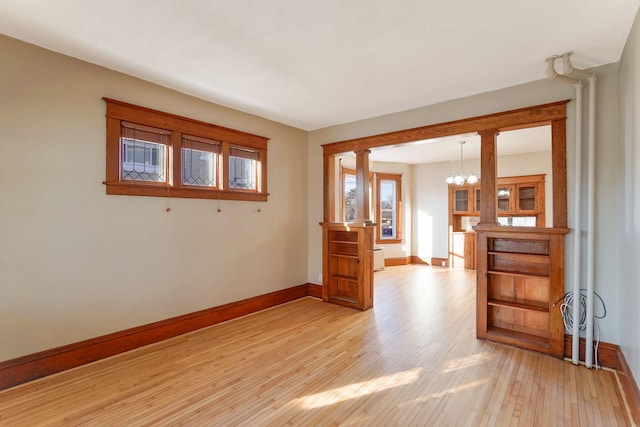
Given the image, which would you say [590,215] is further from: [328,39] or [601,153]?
[328,39]

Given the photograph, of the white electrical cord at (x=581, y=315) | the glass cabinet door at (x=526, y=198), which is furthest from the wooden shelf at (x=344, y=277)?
the glass cabinet door at (x=526, y=198)

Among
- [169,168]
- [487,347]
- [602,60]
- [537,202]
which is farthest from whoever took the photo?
[537,202]

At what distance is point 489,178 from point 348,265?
233 cm

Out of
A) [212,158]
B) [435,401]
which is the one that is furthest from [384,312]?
[212,158]

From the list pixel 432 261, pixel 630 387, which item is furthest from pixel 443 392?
pixel 432 261

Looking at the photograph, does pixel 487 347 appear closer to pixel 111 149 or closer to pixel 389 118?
pixel 389 118

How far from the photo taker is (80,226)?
2.70m

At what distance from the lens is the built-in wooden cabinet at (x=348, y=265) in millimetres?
4352

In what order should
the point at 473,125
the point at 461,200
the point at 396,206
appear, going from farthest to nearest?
the point at 396,206 → the point at 461,200 → the point at 473,125

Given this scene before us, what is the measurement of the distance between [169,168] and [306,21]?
2.17 meters

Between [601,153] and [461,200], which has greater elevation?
[601,153]

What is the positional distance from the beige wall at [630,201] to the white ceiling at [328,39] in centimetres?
31

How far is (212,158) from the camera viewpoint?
3779 mm

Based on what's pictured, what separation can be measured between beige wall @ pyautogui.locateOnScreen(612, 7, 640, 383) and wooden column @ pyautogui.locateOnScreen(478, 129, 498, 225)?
96 cm
